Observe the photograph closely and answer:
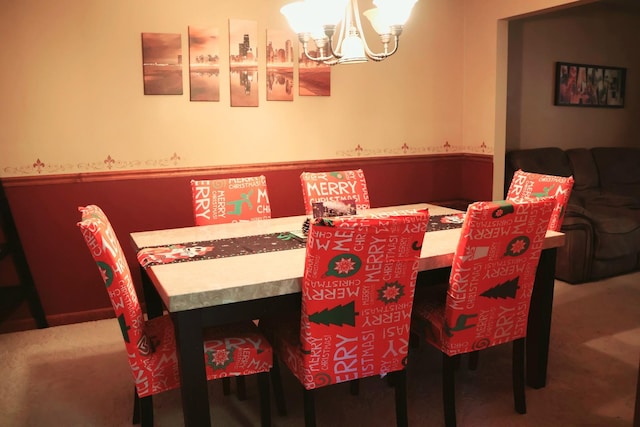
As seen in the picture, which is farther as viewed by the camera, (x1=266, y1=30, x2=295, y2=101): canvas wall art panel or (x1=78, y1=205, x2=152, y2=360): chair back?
(x1=266, y1=30, x2=295, y2=101): canvas wall art panel

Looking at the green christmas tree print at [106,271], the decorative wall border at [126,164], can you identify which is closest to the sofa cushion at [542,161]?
the decorative wall border at [126,164]

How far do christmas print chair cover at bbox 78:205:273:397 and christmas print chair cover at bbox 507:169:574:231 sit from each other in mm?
1505

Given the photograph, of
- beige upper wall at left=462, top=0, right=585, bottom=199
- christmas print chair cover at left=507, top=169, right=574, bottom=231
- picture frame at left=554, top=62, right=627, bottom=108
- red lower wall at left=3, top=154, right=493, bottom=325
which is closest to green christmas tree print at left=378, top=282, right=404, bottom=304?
christmas print chair cover at left=507, top=169, right=574, bottom=231

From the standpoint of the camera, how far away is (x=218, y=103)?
348 centimetres

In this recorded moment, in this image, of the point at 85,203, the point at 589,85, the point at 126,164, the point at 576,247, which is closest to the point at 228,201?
the point at 126,164

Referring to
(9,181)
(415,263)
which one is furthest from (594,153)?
(9,181)

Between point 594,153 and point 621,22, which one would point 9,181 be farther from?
point 621,22

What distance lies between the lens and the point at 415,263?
181 centimetres

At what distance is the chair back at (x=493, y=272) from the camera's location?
6.20 feet

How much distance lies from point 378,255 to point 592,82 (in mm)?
4483

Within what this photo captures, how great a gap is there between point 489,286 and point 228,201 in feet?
4.86

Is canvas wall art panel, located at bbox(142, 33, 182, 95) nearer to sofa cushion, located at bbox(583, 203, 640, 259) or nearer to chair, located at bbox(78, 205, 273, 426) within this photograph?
chair, located at bbox(78, 205, 273, 426)

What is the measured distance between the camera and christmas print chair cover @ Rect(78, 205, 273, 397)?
5.64 ft

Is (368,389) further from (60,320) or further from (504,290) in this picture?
(60,320)
